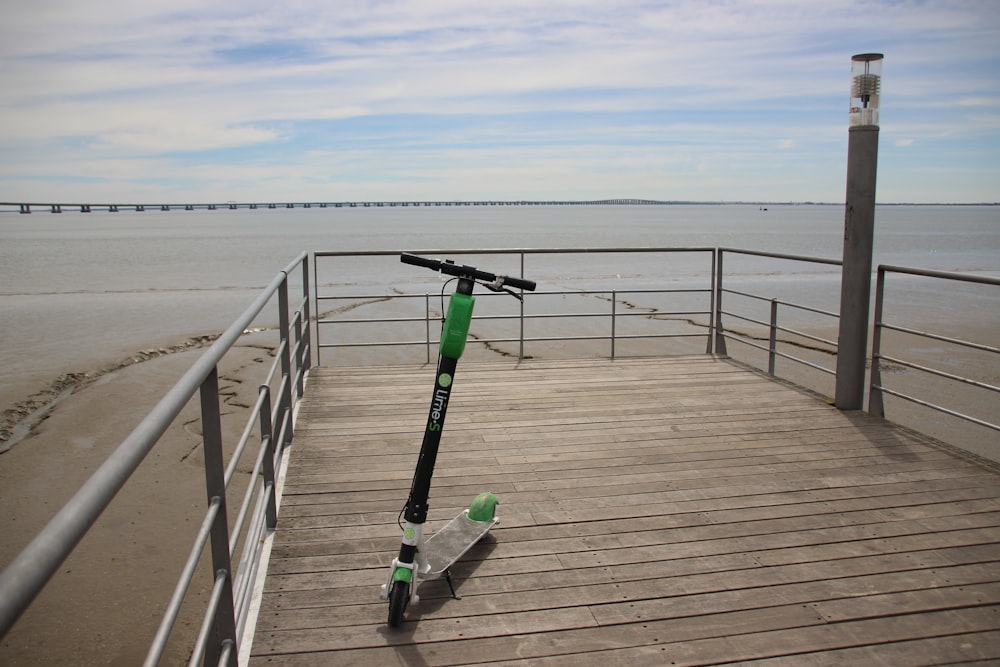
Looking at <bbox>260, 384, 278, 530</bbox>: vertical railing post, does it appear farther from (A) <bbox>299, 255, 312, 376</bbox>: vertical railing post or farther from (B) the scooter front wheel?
(A) <bbox>299, 255, 312, 376</bbox>: vertical railing post

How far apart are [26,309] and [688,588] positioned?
18865mm

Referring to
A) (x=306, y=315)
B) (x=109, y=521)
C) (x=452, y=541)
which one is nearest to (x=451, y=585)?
(x=452, y=541)

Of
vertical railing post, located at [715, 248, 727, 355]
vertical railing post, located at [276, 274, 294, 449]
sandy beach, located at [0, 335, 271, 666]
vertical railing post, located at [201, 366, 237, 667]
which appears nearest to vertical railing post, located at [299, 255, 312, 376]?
vertical railing post, located at [276, 274, 294, 449]

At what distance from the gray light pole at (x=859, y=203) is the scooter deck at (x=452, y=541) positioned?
284 cm

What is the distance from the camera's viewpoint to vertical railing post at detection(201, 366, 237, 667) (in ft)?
6.02

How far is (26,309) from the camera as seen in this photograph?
17.8 meters

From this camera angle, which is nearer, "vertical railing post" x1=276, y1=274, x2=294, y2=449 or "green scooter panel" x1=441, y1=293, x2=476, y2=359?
"green scooter panel" x1=441, y1=293, x2=476, y2=359

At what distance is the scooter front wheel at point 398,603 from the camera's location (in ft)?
8.15

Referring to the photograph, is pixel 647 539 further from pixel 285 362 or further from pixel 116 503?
pixel 116 503

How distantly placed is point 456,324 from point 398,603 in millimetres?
897

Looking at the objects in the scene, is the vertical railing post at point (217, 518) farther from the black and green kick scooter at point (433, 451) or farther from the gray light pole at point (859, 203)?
the gray light pole at point (859, 203)

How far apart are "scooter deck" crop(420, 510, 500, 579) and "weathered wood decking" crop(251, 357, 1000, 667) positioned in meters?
0.07

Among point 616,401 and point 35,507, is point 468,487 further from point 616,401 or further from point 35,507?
point 35,507

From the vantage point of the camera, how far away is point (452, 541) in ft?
9.66
